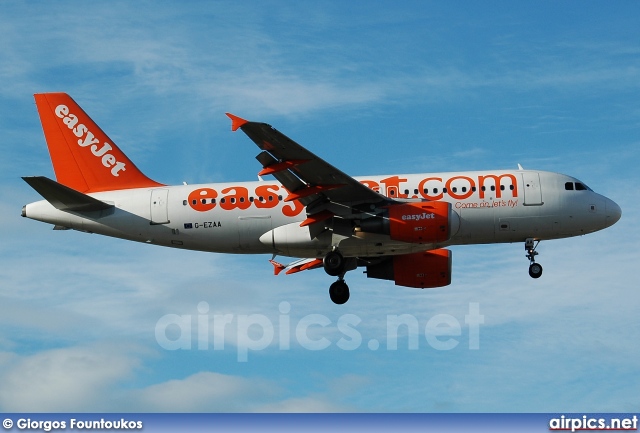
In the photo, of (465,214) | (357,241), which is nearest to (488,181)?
(465,214)

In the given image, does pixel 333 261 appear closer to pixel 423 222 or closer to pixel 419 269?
pixel 423 222

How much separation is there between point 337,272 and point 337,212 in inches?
129

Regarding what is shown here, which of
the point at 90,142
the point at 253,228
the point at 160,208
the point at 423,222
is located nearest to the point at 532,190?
the point at 423,222

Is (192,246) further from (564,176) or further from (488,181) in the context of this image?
(564,176)

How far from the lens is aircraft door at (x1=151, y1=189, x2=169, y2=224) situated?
51.2 m

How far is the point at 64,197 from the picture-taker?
165 feet

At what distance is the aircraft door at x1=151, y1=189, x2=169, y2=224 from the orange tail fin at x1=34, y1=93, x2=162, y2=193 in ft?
5.50

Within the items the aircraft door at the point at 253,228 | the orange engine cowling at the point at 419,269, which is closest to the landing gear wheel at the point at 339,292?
the orange engine cowling at the point at 419,269

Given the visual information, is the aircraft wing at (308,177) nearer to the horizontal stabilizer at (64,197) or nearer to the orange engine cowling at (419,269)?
the orange engine cowling at (419,269)

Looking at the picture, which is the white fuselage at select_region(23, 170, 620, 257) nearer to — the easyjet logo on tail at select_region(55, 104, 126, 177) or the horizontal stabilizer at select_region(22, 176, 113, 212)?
the horizontal stabilizer at select_region(22, 176, 113, 212)

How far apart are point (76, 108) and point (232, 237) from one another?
11.6m

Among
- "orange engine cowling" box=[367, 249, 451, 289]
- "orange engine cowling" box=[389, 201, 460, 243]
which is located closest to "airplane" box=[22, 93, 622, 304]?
"orange engine cowling" box=[389, 201, 460, 243]

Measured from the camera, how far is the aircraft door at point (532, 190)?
49719mm

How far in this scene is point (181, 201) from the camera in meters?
51.3
